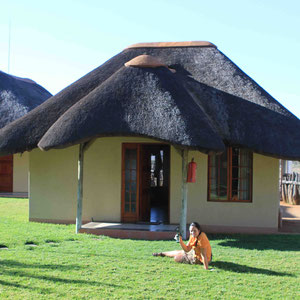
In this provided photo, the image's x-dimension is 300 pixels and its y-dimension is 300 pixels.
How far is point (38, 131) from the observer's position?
1103cm

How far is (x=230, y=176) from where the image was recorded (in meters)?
11.5

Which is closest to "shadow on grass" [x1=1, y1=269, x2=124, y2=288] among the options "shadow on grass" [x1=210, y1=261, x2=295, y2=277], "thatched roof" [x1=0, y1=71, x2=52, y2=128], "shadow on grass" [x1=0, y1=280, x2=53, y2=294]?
"shadow on grass" [x1=0, y1=280, x2=53, y2=294]

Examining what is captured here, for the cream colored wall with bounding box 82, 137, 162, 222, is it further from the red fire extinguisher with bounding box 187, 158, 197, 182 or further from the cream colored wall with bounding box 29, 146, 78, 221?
the red fire extinguisher with bounding box 187, 158, 197, 182

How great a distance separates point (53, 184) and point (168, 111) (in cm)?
422

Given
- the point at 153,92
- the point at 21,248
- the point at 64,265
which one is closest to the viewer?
the point at 64,265

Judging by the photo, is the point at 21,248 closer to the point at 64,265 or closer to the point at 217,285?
the point at 64,265

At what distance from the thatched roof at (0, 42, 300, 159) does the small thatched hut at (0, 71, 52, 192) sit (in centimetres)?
756

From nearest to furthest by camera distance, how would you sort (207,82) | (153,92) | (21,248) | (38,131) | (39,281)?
(39,281) < (21,248) < (153,92) < (38,131) < (207,82)

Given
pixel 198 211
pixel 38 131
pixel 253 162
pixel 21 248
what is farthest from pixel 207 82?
pixel 21 248

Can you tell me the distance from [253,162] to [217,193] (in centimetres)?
120

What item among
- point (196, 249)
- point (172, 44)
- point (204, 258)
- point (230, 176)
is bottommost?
point (204, 258)

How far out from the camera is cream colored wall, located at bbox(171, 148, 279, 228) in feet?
37.1

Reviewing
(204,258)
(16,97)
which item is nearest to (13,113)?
(16,97)

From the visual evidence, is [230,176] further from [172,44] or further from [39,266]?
[39,266]
